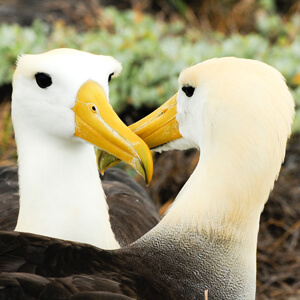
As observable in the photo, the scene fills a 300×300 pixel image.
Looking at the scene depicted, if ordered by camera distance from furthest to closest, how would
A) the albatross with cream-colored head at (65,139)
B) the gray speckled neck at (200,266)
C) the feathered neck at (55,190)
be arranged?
the feathered neck at (55,190) < the albatross with cream-colored head at (65,139) < the gray speckled neck at (200,266)

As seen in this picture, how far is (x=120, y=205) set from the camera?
4.01 meters

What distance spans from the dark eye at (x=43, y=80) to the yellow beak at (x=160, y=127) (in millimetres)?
474

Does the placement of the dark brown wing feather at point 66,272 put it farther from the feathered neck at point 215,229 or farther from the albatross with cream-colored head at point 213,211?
the feathered neck at point 215,229

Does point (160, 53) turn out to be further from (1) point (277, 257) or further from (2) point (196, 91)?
(2) point (196, 91)

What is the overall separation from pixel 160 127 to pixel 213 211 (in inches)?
23.8

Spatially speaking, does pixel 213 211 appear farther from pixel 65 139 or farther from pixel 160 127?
pixel 65 139

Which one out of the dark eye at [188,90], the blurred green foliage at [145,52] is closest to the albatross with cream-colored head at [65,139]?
the dark eye at [188,90]

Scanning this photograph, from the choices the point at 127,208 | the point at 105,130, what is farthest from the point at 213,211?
the point at 127,208

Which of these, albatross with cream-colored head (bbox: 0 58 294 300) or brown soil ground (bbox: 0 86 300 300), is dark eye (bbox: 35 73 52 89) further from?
brown soil ground (bbox: 0 86 300 300)

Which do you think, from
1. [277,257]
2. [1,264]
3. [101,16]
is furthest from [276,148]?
[101,16]

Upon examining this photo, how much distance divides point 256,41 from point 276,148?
4.20m

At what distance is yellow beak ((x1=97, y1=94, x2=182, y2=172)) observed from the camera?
121 inches

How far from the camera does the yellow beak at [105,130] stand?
293 centimetres

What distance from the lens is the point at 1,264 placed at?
8.43 ft
